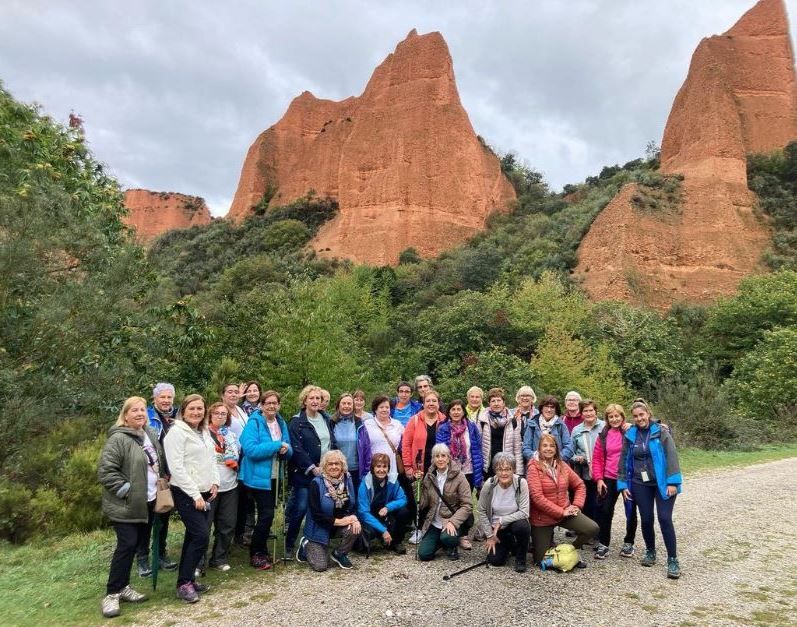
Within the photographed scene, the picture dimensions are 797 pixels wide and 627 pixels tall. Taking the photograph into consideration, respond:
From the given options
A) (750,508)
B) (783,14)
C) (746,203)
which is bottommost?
(750,508)

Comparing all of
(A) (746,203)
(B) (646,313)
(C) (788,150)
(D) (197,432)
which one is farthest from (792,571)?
(C) (788,150)

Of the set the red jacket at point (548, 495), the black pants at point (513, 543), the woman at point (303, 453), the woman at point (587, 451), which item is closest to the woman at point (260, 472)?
the woman at point (303, 453)

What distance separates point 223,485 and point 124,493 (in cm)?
106

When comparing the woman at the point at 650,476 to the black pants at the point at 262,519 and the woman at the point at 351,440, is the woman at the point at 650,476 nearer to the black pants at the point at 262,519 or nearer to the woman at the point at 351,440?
the woman at the point at 351,440

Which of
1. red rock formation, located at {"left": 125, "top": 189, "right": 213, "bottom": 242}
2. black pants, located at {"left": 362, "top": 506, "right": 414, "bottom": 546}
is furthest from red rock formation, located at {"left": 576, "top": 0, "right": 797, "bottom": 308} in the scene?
red rock formation, located at {"left": 125, "top": 189, "right": 213, "bottom": 242}

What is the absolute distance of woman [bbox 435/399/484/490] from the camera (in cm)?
605

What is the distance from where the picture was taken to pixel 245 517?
5.69 m

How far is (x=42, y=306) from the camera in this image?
7.18 metres

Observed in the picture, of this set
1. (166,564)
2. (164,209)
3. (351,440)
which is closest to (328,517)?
(351,440)

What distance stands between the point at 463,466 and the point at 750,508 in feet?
17.2

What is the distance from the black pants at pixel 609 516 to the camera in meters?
5.68

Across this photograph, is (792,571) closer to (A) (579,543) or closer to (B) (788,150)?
(A) (579,543)

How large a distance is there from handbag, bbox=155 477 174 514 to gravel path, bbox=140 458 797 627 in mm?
797

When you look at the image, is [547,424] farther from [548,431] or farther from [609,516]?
[609,516]
